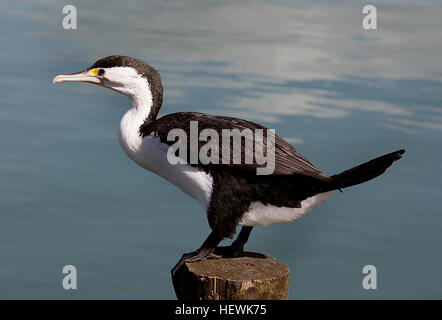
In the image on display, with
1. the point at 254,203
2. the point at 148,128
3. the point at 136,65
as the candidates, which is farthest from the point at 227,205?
the point at 136,65

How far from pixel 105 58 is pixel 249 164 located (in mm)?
1503

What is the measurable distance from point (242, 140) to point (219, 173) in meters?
0.30

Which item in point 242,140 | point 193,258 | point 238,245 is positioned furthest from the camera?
point 238,245

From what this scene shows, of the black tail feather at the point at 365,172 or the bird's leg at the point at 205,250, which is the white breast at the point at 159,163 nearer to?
the bird's leg at the point at 205,250

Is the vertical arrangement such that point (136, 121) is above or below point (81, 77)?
below

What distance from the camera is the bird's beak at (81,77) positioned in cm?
575

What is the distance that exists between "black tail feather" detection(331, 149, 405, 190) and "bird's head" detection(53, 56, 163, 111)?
61.4 inches

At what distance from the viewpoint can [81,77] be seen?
228 inches

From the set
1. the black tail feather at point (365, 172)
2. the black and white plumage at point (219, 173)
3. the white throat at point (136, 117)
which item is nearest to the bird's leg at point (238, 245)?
the black and white plumage at point (219, 173)

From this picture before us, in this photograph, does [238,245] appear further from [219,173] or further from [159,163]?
[159,163]

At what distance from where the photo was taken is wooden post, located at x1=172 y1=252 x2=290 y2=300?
5.09 meters

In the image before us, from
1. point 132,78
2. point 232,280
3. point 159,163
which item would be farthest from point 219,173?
point 132,78

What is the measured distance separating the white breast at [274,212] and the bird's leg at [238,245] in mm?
282
